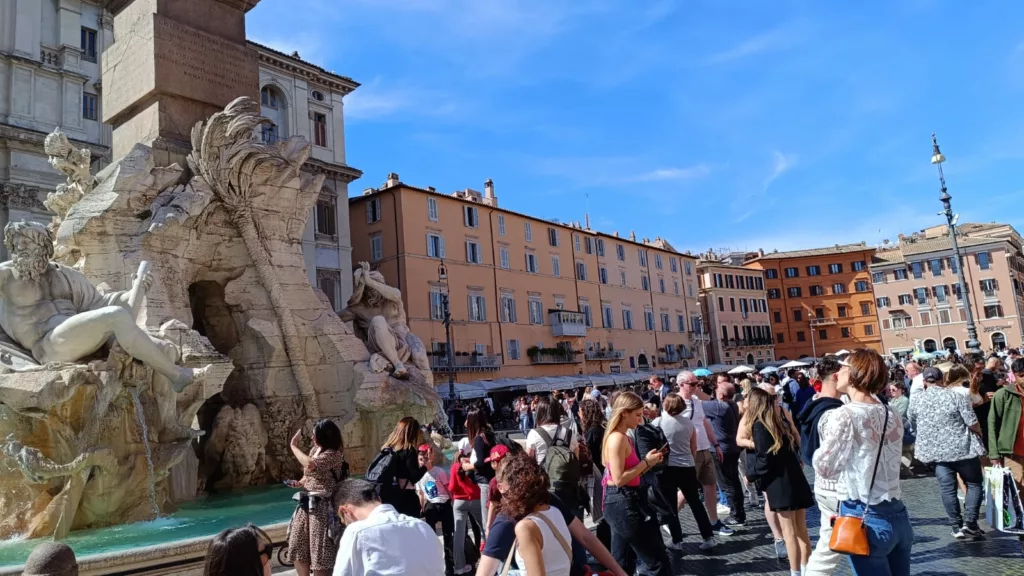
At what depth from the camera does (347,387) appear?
928cm

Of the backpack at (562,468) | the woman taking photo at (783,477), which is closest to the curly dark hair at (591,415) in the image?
the backpack at (562,468)

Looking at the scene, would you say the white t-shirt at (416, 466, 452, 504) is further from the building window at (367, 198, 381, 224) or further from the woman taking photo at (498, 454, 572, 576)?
the building window at (367, 198, 381, 224)

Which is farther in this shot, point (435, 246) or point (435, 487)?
point (435, 246)

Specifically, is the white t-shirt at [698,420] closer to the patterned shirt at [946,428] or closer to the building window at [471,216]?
the patterned shirt at [946,428]

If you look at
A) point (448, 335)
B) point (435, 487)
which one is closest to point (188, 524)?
point (435, 487)

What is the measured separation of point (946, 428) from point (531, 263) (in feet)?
124

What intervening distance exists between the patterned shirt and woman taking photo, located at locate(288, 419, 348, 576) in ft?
16.0

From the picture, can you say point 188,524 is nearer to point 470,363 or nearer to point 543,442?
point 543,442

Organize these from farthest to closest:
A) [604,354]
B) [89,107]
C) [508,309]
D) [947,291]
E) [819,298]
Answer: [819,298], [947,291], [604,354], [508,309], [89,107]

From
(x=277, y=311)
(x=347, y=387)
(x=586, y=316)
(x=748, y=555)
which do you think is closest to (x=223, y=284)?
(x=277, y=311)

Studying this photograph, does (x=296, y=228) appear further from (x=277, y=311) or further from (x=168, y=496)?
(x=168, y=496)

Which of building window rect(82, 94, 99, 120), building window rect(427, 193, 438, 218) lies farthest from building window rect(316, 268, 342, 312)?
building window rect(82, 94, 99, 120)

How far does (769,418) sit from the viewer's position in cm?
513

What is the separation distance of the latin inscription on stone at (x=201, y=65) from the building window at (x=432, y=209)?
27249 millimetres
